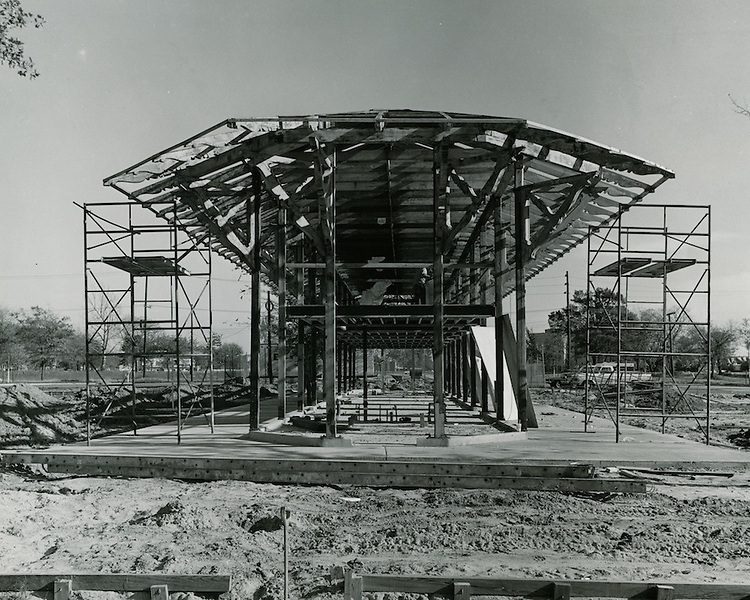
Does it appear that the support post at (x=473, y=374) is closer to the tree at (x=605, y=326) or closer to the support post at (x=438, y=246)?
the tree at (x=605, y=326)

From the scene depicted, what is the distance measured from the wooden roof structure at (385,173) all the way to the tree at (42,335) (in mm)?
61304

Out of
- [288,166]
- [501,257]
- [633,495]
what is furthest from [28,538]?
[501,257]

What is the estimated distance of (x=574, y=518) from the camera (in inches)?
355

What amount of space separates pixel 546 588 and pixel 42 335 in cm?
7928

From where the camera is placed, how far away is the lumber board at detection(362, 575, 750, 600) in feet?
18.0

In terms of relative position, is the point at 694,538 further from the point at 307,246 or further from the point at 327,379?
the point at 307,246

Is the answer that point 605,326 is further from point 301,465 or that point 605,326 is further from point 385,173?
point 301,465

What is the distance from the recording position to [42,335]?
7494 cm

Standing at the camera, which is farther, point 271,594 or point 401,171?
point 401,171

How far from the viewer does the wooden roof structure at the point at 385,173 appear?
1302 centimetres

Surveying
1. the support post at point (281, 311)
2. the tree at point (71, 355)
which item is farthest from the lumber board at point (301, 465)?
the tree at point (71, 355)

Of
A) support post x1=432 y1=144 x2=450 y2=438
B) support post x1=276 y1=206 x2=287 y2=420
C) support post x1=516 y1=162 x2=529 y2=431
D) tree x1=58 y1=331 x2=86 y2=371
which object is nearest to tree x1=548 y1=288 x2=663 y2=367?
support post x1=516 y1=162 x2=529 y2=431

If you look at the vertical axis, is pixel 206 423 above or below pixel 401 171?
below

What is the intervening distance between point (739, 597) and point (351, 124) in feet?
33.2
